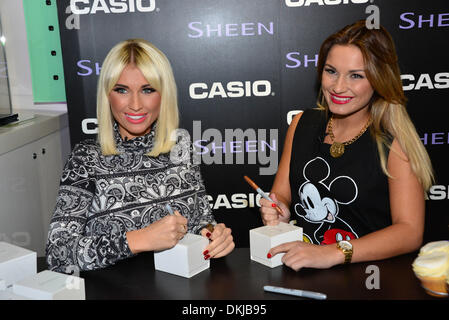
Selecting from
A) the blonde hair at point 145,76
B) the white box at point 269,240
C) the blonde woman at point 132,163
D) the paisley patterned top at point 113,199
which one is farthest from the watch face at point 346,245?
the blonde hair at point 145,76

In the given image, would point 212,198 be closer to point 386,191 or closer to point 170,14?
point 170,14

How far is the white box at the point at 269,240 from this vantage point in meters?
1.62

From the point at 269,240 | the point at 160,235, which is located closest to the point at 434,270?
the point at 269,240

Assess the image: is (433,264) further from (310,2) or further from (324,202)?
(310,2)

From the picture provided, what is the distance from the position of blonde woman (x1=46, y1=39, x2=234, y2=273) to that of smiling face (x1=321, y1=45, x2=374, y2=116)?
2.18 ft

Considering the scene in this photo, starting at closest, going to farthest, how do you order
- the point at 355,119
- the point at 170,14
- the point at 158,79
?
A: the point at 158,79 → the point at 355,119 → the point at 170,14

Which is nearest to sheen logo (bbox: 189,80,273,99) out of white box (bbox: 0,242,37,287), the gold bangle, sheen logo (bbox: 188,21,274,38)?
sheen logo (bbox: 188,21,274,38)

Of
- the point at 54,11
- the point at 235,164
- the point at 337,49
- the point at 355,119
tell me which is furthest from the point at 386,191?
the point at 54,11

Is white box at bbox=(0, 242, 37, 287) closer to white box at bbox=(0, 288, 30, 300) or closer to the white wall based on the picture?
white box at bbox=(0, 288, 30, 300)

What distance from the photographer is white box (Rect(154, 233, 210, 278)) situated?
155cm

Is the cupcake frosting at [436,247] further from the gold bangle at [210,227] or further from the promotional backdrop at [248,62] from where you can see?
the promotional backdrop at [248,62]

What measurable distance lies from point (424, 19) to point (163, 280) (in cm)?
249

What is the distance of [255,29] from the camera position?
317 centimetres
